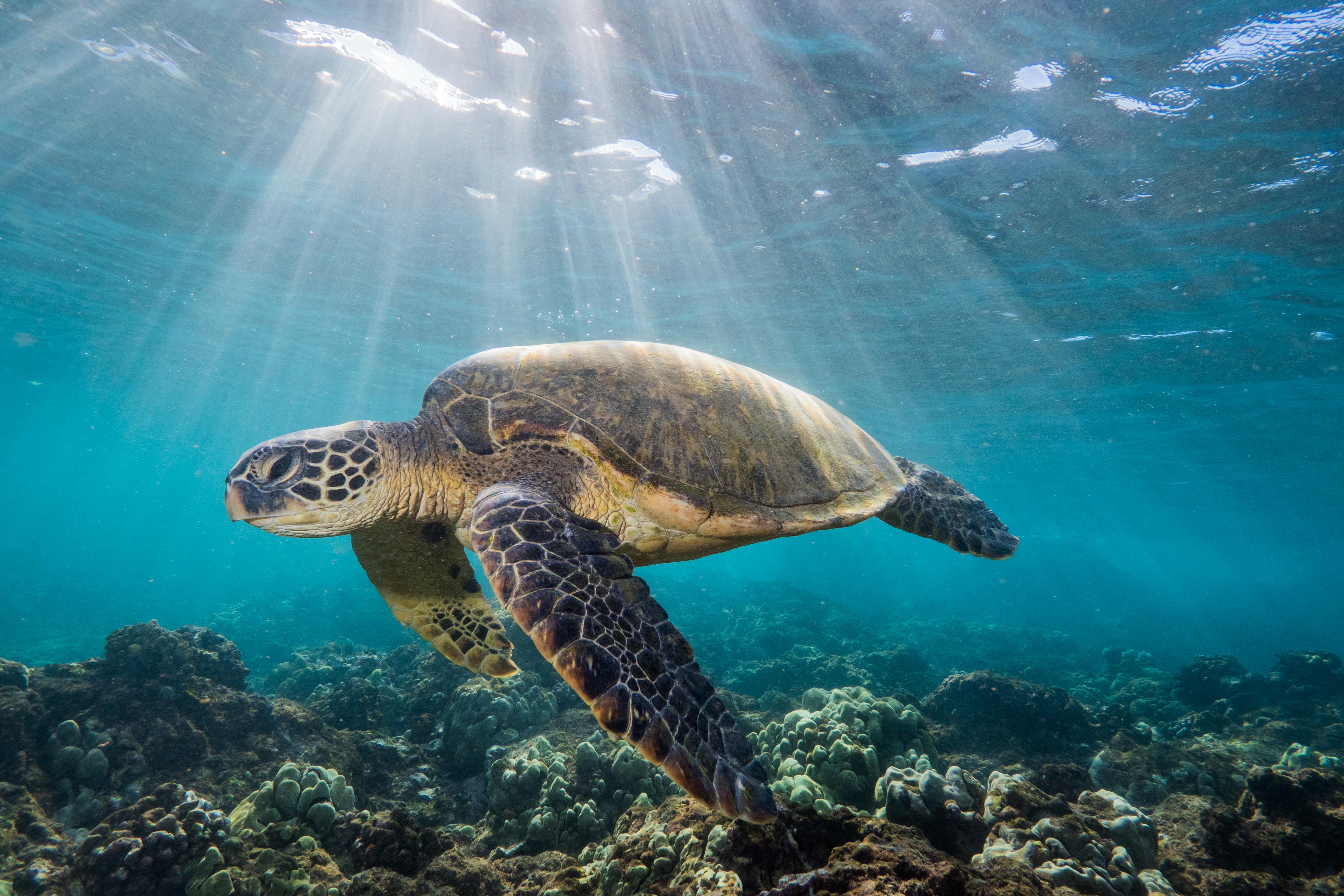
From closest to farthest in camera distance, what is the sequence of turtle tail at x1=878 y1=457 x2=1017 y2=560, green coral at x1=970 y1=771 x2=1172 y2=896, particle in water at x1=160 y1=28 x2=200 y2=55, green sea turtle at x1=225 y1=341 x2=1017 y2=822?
green sea turtle at x1=225 y1=341 x2=1017 y2=822 → green coral at x1=970 y1=771 x2=1172 y2=896 → turtle tail at x1=878 y1=457 x2=1017 y2=560 → particle in water at x1=160 y1=28 x2=200 y2=55

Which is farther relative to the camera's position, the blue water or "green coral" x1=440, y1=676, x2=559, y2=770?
the blue water

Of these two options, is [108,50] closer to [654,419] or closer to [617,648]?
[654,419]

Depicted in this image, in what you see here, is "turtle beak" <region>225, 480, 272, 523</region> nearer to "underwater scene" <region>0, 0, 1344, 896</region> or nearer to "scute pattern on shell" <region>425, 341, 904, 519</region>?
"underwater scene" <region>0, 0, 1344, 896</region>

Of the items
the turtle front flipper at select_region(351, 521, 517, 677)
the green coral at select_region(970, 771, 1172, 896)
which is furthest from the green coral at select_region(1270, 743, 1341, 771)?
the turtle front flipper at select_region(351, 521, 517, 677)

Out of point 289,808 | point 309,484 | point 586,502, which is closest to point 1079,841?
point 586,502

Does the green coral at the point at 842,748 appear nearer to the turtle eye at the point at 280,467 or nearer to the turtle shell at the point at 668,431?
the turtle shell at the point at 668,431

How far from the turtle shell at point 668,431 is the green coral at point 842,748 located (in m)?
2.10

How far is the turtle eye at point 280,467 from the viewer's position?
9.86 ft

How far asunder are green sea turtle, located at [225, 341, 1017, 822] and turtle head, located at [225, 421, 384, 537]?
10mm

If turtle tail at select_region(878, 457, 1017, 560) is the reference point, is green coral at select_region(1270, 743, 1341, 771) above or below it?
below

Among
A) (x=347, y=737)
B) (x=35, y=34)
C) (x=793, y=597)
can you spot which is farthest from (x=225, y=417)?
(x=347, y=737)

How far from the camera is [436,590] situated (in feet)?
12.9

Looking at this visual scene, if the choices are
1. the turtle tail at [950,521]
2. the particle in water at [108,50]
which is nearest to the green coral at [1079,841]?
the turtle tail at [950,521]

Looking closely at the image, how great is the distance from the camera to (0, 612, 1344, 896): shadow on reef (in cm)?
262
